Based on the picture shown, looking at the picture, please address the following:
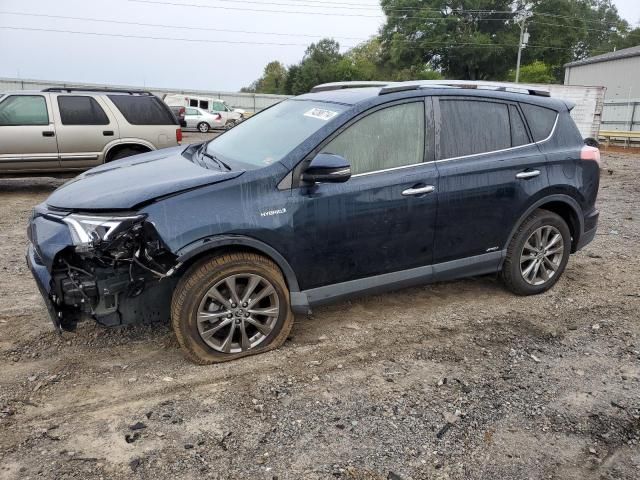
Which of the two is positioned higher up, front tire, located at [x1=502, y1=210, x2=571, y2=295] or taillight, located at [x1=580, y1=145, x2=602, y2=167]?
taillight, located at [x1=580, y1=145, x2=602, y2=167]

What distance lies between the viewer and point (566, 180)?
4.49 m

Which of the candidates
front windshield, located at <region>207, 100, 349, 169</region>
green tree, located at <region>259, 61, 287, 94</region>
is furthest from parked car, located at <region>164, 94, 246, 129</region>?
green tree, located at <region>259, 61, 287, 94</region>

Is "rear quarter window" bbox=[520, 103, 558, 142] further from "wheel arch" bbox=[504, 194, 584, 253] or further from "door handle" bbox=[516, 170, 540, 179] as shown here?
"wheel arch" bbox=[504, 194, 584, 253]

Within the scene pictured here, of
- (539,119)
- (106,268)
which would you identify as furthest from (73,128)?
(539,119)

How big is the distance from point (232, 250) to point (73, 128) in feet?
22.7

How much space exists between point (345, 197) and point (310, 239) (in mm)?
377

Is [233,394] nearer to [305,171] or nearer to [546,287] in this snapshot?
[305,171]

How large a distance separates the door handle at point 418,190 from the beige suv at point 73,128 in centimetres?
653

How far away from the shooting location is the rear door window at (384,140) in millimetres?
3631

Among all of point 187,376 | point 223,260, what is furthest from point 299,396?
point 223,260

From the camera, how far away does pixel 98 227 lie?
3061 mm

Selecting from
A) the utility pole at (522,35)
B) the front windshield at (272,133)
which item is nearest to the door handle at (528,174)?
the front windshield at (272,133)

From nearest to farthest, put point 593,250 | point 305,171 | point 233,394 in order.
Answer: point 233,394
point 305,171
point 593,250

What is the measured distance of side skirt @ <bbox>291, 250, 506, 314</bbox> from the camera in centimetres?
361
